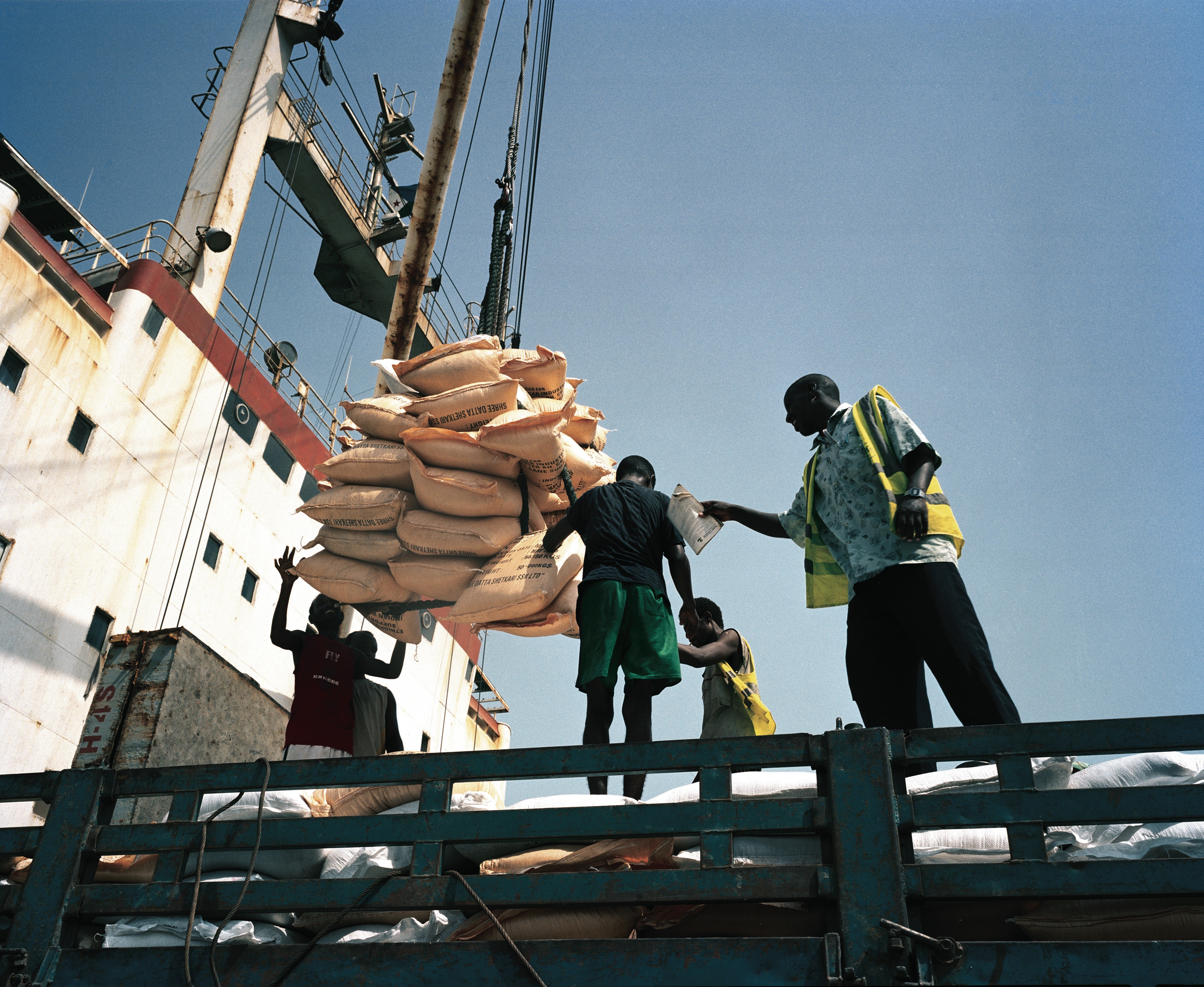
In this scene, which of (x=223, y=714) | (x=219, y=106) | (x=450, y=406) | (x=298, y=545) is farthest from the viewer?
(x=219, y=106)

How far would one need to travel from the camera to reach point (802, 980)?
150 centimetres

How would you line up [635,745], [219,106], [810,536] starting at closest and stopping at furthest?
[635,745], [810,536], [219,106]

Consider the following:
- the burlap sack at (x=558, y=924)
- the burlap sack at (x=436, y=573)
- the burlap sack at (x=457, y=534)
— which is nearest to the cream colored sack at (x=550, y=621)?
the burlap sack at (x=436, y=573)

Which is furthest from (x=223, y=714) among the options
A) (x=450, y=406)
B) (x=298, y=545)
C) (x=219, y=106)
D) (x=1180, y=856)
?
(x=219, y=106)

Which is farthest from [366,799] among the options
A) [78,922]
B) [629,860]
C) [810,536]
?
[810,536]

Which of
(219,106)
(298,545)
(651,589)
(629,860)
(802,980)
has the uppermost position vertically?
(219,106)

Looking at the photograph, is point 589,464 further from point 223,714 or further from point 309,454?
point 309,454

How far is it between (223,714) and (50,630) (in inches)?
181

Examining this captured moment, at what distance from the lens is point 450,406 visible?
15.3 ft

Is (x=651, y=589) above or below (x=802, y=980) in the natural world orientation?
above

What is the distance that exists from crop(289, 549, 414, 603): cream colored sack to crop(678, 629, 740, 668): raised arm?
1862mm

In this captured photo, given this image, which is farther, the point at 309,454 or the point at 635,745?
the point at 309,454

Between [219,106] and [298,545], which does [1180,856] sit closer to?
[298,545]

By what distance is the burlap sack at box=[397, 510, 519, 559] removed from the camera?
4.45m
